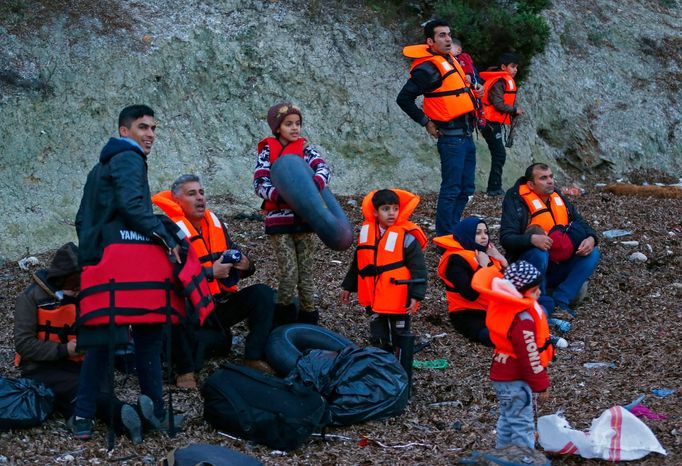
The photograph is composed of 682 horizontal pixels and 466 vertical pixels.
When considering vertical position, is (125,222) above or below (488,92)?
below

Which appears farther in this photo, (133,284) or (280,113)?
(280,113)

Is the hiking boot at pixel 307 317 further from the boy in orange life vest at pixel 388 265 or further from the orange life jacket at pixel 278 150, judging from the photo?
the orange life jacket at pixel 278 150

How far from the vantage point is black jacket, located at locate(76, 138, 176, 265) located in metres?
5.49

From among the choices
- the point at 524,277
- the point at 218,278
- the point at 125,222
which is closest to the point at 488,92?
the point at 218,278

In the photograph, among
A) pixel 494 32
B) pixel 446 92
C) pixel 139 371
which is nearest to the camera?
pixel 139 371

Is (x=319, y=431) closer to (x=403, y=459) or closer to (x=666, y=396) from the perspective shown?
(x=403, y=459)

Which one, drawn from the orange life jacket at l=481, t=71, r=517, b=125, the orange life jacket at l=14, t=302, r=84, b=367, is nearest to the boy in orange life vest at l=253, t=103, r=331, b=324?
the orange life jacket at l=14, t=302, r=84, b=367

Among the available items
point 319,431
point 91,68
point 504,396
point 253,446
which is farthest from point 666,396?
point 91,68

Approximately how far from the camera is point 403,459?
5.81 meters

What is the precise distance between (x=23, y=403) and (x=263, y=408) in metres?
1.41

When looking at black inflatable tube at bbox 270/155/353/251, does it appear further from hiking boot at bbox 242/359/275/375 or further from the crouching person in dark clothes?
the crouching person in dark clothes

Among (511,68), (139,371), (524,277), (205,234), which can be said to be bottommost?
(139,371)

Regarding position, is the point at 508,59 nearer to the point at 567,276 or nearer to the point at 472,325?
the point at 567,276

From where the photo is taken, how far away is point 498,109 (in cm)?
1188
